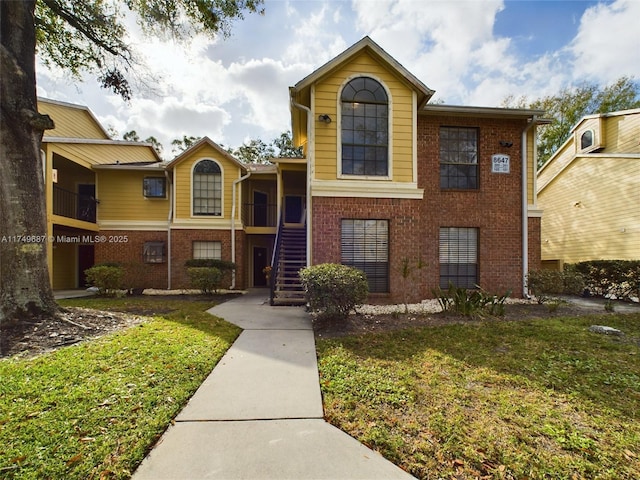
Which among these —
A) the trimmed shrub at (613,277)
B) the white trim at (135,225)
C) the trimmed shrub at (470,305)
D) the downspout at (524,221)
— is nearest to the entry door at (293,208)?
the white trim at (135,225)

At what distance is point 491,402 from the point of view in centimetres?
Result: 291

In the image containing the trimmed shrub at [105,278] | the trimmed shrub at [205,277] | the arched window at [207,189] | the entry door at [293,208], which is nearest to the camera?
the trimmed shrub at [105,278]

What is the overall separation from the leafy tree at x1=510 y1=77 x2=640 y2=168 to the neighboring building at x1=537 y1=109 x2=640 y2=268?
796 centimetres

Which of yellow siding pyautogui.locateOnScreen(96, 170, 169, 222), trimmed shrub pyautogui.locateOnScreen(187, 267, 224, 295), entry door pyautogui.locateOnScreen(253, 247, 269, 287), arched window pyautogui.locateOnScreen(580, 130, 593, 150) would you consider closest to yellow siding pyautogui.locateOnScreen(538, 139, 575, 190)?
arched window pyautogui.locateOnScreen(580, 130, 593, 150)

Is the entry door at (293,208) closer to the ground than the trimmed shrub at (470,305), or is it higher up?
higher up

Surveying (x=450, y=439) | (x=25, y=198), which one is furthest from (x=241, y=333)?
(x=25, y=198)

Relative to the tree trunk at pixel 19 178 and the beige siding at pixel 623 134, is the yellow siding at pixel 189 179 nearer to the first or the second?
the tree trunk at pixel 19 178

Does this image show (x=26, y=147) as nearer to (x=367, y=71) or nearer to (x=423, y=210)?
(x=367, y=71)

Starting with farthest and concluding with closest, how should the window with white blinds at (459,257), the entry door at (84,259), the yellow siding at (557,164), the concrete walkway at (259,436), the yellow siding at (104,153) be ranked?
the yellow siding at (557,164) → the entry door at (84,259) → the yellow siding at (104,153) → the window with white blinds at (459,257) → the concrete walkway at (259,436)

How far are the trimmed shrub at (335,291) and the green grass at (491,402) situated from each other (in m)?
0.78

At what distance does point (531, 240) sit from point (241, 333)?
916 cm

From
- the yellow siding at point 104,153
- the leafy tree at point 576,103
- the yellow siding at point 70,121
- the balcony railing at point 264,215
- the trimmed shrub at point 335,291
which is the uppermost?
the leafy tree at point 576,103

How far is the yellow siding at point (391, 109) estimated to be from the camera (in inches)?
301

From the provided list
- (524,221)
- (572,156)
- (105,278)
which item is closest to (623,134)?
(572,156)
